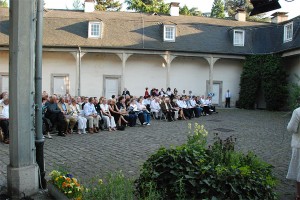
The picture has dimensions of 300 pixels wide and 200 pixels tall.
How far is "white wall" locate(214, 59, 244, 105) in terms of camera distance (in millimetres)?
28609

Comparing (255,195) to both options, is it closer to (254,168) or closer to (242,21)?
(254,168)

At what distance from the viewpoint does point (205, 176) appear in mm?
4203

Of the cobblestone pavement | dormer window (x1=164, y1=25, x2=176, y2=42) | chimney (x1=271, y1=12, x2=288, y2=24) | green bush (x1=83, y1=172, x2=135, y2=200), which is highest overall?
chimney (x1=271, y1=12, x2=288, y2=24)

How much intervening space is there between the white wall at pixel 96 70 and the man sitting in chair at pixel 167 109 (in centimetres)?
898

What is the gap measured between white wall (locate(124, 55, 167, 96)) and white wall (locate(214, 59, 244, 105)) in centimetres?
481

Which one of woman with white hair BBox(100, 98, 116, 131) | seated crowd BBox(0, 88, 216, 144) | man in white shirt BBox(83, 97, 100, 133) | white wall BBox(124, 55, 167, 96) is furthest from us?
white wall BBox(124, 55, 167, 96)

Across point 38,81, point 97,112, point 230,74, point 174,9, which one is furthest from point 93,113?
point 174,9

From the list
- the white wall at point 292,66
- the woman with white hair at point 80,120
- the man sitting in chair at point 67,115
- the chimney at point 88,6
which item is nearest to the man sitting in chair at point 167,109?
the woman with white hair at point 80,120

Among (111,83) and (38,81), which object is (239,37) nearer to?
(111,83)

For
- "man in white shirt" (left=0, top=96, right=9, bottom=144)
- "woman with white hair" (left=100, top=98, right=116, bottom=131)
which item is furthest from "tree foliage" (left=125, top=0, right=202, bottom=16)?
"man in white shirt" (left=0, top=96, right=9, bottom=144)

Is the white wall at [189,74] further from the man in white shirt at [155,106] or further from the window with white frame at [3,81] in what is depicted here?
the window with white frame at [3,81]

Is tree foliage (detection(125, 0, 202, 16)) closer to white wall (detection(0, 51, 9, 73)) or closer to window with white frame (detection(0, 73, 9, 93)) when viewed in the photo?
white wall (detection(0, 51, 9, 73))

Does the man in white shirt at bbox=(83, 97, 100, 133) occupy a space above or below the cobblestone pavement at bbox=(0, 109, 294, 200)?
above

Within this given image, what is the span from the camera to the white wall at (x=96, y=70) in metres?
26.1
